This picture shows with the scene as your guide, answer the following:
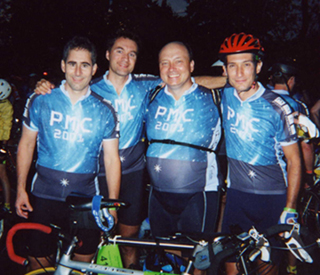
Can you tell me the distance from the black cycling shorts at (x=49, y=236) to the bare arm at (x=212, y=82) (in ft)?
6.65

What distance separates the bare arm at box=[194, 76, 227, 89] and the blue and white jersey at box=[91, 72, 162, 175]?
66 cm

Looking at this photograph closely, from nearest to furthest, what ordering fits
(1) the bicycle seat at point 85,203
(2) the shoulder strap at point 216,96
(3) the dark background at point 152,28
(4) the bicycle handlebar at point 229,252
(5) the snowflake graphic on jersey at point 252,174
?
1. (4) the bicycle handlebar at point 229,252
2. (1) the bicycle seat at point 85,203
3. (5) the snowflake graphic on jersey at point 252,174
4. (2) the shoulder strap at point 216,96
5. (3) the dark background at point 152,28

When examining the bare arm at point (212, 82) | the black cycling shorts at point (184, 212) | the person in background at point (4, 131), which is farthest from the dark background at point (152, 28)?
the black cycling shorts at point (184, 212)

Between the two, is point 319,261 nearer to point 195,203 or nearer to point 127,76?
point 195,203

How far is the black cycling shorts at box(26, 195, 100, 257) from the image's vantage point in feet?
8.41

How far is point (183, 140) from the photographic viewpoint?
2869 millimetres

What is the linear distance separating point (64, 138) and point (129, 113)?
0.84 metres

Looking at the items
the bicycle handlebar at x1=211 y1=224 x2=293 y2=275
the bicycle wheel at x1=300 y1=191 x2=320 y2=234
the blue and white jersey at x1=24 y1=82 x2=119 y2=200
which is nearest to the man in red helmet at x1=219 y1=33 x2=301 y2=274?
the bicycle handlebar at x1=211 y1=224 x2=293 y2=275

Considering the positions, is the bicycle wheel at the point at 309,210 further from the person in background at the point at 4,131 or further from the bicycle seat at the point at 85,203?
the person in background at the point at 4,131

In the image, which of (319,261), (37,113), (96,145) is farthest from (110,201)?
(319,261)

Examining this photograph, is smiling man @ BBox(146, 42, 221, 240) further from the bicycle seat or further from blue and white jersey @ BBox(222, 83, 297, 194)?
the bicycle seat

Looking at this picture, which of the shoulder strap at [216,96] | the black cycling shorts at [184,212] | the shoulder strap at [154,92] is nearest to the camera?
the black cycling shorts at [184,212]

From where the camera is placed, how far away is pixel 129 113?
321 cm

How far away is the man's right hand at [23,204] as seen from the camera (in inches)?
105
